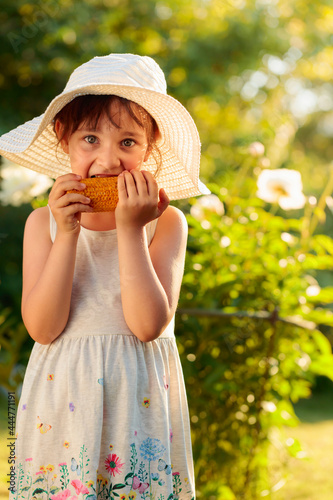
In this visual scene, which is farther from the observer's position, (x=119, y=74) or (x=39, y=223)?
(x=39, y=223)

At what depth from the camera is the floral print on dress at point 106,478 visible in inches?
52.2

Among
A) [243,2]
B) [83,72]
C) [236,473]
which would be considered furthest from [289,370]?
[243,2]

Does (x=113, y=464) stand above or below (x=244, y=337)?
above

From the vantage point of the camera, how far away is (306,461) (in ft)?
9.89

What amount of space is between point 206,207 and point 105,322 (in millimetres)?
1400

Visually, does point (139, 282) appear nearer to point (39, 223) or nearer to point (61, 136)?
point (39, 223)

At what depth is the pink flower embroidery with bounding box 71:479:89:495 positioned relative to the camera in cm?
131

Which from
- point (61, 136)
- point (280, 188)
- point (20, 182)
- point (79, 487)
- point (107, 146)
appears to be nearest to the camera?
point (79, 487)

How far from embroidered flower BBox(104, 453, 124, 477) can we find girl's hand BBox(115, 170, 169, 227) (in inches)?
21.0

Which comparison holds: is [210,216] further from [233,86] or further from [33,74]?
[233,86]

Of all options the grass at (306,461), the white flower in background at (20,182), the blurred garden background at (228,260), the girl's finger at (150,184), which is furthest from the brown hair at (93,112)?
the grass at (306,461)

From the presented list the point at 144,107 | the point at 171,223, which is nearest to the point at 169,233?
the point at 171,223

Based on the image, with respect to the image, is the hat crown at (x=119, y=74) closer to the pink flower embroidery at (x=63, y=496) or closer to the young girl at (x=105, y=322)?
the young girl at (x=105, y=322)

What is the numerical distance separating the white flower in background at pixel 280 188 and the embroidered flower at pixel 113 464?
5.13ft
